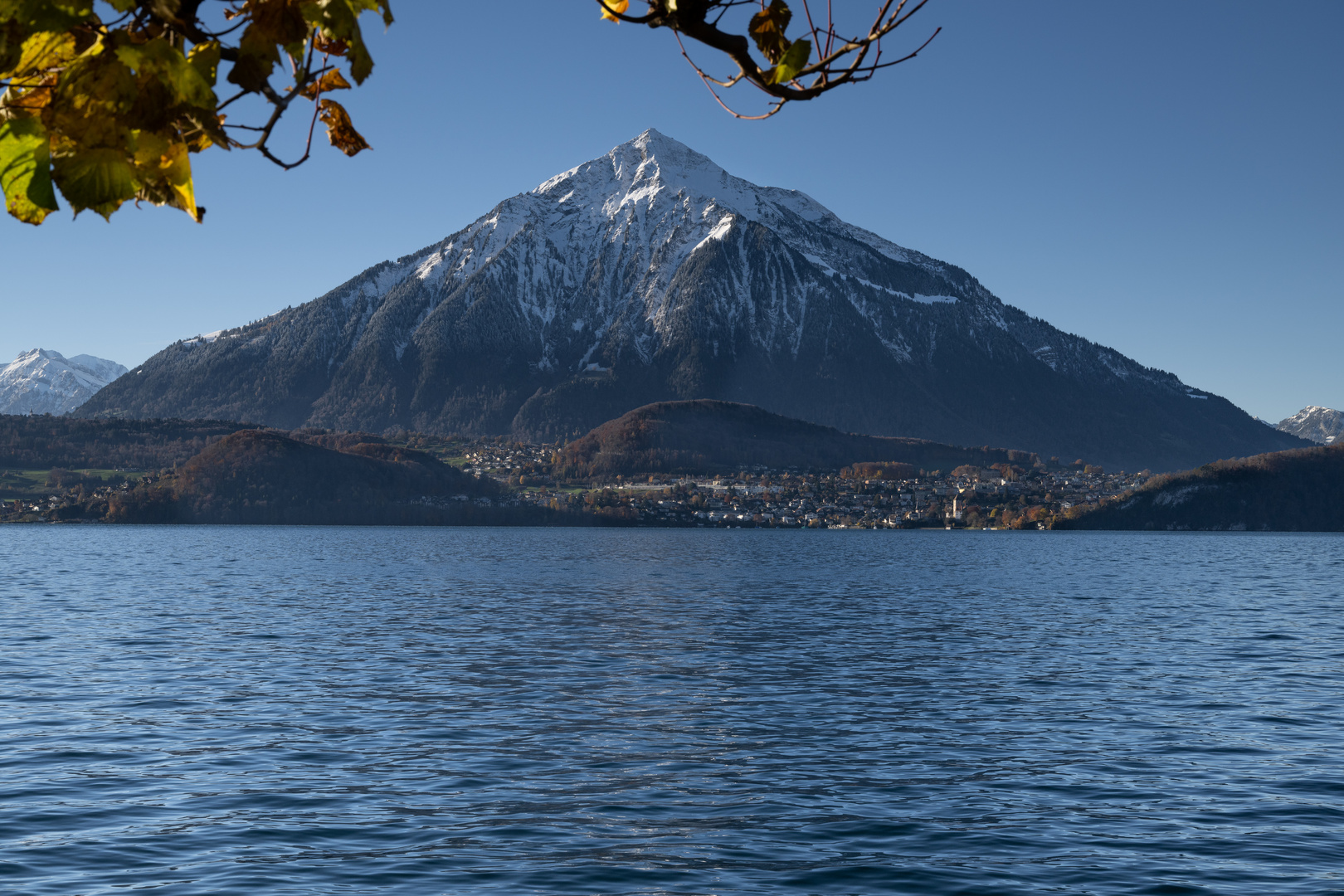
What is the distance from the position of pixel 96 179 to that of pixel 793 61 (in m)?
2.97

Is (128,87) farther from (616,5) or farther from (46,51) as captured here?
(616,5)

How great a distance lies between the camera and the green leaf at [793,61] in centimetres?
478

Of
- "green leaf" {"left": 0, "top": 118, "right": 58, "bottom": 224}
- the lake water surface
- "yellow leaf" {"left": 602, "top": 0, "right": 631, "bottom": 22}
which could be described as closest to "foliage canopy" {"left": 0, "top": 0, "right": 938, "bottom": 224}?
"green leaf" {"left": 0, "top": 118, "right": 58, "bottom": 224}

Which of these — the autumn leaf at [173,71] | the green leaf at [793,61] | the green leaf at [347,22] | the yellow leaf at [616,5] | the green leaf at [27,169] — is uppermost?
the yellow leaf at [616,5]

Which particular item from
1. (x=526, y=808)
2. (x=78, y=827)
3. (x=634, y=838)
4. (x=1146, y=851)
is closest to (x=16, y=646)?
(x=78, y=827)

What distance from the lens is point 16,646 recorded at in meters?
55.1

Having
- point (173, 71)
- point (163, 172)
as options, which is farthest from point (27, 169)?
point (173, 71)

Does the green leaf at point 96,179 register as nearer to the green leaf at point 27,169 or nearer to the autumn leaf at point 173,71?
the green leaf at point 27,169

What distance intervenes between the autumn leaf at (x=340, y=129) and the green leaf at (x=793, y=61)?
1848 mm

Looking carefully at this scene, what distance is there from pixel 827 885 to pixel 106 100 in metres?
19.2

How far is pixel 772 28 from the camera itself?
512 cm

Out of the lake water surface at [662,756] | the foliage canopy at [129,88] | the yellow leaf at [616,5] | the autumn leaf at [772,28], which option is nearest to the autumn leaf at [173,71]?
the foliage canopy at [129,88]

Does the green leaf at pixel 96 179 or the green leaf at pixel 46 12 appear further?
the green leaf at pixel 96 179

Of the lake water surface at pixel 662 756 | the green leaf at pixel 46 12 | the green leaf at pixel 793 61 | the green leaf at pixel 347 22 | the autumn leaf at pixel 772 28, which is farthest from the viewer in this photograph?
the lake water surface at pixel 662 756
